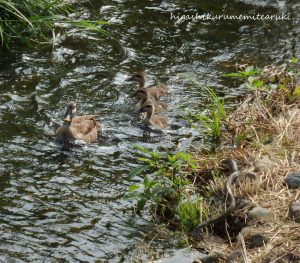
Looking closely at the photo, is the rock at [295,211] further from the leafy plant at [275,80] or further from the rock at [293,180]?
the leafy plant at [275,80]

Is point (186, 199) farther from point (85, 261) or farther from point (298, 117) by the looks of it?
point (298, 117)

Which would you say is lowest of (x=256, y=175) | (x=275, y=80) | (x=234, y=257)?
(x=234, y=257)

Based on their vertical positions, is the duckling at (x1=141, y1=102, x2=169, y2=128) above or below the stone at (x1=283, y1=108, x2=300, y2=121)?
below

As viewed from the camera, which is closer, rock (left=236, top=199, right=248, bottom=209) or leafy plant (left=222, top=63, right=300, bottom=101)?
rock (left=236, top=199, right=248, bottom=209)

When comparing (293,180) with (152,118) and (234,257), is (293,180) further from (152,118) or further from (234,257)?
(152,118)

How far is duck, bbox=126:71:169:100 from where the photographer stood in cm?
884

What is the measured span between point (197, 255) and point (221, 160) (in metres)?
1.64

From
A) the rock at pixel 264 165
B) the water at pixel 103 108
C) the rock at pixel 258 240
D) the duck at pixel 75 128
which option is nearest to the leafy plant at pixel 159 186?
the water at pixel 103 108

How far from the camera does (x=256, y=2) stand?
41.4 ft

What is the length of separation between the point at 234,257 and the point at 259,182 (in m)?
1.16

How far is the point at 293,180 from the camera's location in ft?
18.3

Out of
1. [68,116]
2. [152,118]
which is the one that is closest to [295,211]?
[152,118]

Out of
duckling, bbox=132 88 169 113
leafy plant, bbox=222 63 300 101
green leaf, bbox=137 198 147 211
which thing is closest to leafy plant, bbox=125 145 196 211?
green leaf, bbox=137 198 147 211

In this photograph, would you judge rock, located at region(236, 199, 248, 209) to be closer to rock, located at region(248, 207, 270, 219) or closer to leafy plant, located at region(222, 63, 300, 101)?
rock, located at region(248, 207, 270, 219)
